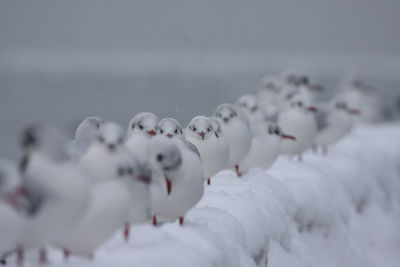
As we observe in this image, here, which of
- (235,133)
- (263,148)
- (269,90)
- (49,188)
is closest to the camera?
(49,188)

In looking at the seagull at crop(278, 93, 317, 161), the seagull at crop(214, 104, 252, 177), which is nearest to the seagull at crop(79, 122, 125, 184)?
the seagull at crop(214, 104, 252, 177)

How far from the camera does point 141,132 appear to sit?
5617mm

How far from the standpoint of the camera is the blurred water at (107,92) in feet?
106

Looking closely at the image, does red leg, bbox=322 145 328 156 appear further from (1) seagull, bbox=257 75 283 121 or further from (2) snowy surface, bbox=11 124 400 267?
(1) seagull, bbox=257 75 283 121

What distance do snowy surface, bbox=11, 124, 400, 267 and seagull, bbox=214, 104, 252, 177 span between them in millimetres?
213


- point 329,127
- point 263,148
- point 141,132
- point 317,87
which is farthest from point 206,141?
point 317,87

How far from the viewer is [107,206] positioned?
3.75 m

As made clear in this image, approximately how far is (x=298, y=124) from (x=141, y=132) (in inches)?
147

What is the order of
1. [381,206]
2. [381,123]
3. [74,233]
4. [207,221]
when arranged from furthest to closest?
[381,123] < [381,206] < [207,221] < [74,233]

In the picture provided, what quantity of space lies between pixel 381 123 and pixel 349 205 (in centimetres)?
830

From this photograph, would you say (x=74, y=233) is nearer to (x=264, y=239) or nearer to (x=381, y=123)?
(x=264, y=239)

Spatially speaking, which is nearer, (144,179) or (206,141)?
(144,179)

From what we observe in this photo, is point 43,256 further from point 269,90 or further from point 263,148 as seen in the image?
point 269,90

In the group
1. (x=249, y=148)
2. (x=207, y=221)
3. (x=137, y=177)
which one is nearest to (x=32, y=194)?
(x=137, y=177)
